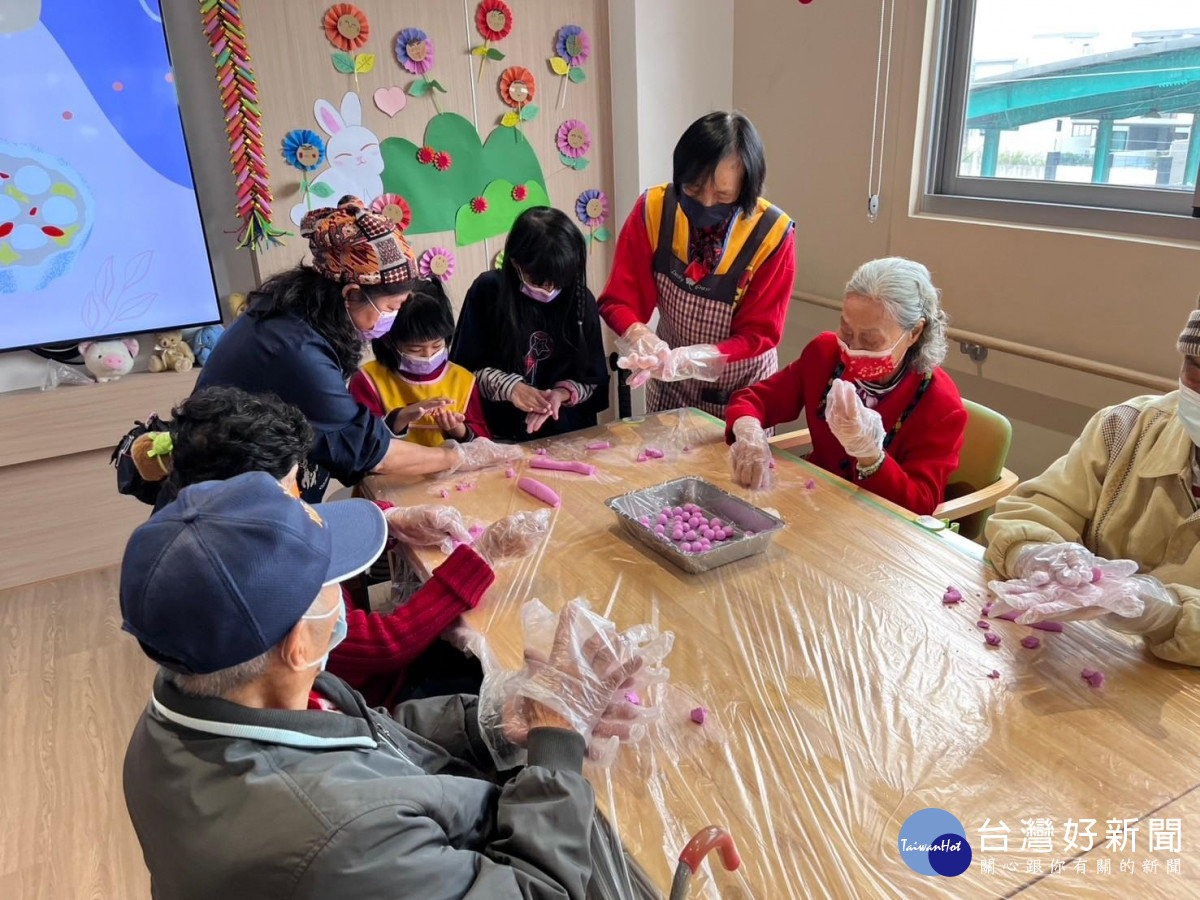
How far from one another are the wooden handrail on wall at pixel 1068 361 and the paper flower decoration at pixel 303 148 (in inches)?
99.7

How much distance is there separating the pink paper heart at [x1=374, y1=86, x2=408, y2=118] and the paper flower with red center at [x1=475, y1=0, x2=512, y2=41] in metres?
0.45

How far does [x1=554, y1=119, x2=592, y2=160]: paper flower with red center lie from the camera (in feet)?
12.3

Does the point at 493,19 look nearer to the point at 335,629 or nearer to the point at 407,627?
the point at 407,627

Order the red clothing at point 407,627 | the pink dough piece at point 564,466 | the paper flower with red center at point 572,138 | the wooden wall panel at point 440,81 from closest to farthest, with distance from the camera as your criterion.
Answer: the red clothing at point 407,627 → the pink dough piece at point 564,466 → the wooden wall panel at point 440,81 → the paper flower with red center at point 572,138

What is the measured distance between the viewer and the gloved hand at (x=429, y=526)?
1650 mm

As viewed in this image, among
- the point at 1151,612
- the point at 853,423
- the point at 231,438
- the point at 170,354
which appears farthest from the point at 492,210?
the point at 1151,612

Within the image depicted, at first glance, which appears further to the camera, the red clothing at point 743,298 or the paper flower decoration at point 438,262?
the paper flower decoration at point 438,262

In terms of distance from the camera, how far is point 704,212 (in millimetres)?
2316

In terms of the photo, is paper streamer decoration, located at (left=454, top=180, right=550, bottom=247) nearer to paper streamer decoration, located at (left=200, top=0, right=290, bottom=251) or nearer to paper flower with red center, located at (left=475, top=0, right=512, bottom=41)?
paper flower with red center, located at (left=475, top=0, right=512, bottom=41)

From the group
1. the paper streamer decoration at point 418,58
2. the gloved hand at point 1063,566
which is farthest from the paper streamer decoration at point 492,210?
the gloved hand at point 1063,566

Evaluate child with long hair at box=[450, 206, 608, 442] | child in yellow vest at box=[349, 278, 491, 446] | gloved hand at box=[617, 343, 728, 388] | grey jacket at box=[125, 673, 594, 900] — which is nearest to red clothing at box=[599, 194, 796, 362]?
gloved hand at box=[617, 343, 728, 388]

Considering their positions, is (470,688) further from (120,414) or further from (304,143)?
(304,143)

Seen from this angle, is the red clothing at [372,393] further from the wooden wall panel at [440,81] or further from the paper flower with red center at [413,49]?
the paper flower with red center at [413,49]

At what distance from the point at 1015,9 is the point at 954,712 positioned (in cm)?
263
